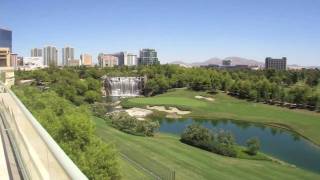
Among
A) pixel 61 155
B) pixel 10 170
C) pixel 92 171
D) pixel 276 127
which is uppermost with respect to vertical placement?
pixel 61 155

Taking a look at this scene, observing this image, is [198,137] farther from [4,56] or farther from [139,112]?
[4,56]

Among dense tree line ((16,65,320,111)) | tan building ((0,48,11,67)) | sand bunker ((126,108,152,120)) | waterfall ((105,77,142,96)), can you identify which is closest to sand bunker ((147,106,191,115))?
sand bunker ((126,108,152,120))

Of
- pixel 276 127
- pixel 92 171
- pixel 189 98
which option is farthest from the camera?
pixel 189 98

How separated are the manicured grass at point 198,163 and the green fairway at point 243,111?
744 inches

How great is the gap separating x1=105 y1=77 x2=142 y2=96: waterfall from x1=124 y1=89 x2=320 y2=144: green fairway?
17604mm

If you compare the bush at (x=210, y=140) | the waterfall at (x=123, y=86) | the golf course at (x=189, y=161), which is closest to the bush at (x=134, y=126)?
the golf course at (x=189, y=161)

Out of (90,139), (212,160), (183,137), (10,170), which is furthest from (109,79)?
(10,170)

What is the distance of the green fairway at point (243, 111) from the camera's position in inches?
2242

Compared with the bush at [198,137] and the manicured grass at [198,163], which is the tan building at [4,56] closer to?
the manicured grass at [198,163]

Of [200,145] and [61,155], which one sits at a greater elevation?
[61,155]

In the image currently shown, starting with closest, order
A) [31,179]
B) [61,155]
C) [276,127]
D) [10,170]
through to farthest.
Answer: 1. [61,155]
2. [31,179]
3. [10,170]
4. [276,127]

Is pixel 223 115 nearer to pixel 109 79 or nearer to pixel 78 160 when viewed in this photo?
pixel 109 79

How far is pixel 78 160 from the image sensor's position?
60.3ft

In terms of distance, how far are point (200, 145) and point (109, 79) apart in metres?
68.1
